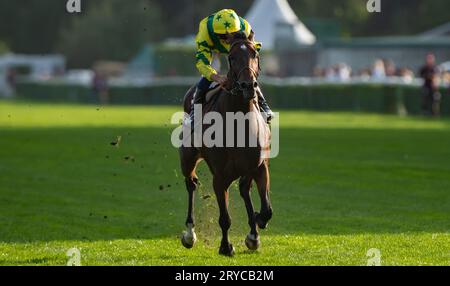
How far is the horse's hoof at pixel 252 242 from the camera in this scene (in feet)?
34.6

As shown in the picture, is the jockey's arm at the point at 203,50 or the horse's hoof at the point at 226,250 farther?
the jockey's arm at the point at 203,50

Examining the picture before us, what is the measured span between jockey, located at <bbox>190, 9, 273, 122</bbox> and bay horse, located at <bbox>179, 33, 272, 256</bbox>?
0.82 feet

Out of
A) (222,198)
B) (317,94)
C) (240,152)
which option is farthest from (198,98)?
(317,94)

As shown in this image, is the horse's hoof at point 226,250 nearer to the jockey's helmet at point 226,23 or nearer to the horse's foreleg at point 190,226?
the horse's foreleg at point 190,226

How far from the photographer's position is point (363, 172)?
1827 cm

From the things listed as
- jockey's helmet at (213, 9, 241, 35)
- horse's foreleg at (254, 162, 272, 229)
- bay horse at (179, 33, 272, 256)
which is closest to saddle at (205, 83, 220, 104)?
bay horse at (179, 33, 272, 256)

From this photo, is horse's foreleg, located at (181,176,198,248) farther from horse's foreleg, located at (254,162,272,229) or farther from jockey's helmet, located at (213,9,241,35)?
jockey's helmet, located at (213,9,241,35)

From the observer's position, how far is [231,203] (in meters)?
14.5

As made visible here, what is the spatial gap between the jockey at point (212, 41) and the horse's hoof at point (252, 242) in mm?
1441

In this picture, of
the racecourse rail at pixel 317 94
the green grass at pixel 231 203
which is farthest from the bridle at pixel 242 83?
the racecourse rail at pixel 317 94

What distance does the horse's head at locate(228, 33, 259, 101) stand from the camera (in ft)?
33.2

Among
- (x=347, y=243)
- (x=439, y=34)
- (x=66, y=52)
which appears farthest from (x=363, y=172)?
(x=66, y=52)
